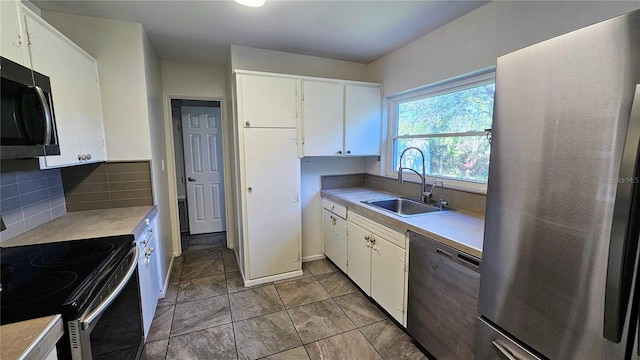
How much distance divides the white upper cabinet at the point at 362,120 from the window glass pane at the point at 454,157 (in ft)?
1.39

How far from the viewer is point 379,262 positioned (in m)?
2.19

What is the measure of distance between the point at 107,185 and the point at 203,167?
6.52ft

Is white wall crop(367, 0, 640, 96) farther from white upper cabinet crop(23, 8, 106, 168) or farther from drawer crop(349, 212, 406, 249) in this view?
white upper cabinet crop(23, 8, 106, 168)

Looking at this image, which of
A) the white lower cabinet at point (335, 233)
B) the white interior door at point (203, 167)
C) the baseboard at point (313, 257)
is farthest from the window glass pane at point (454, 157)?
the white interior door at point (203, 167)

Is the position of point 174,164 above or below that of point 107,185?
above

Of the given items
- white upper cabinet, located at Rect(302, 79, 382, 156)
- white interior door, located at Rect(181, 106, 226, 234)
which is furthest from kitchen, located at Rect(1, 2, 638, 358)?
white interior door, located at Rect(181, 106, 226, 234)

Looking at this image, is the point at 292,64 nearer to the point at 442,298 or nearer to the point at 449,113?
the point at 449,113

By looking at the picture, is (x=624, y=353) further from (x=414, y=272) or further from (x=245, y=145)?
(x=245, y=145)

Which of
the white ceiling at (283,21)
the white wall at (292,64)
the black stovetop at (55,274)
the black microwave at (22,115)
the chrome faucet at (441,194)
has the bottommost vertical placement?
the black stovetop at (55,274)

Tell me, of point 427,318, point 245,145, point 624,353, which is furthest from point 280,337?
point 624,353

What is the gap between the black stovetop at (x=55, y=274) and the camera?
0.90m

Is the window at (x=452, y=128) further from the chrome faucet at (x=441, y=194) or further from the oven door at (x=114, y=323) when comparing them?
the oven door at (x=114, y=323)

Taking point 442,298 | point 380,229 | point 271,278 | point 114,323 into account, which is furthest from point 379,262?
point 114,323

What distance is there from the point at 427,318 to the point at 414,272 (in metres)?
0.29
